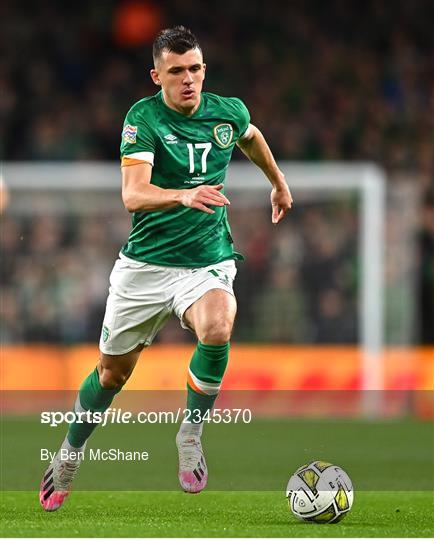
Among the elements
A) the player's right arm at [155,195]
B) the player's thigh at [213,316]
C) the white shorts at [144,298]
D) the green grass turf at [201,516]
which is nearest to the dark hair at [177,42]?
the player's right arm at [155,195]

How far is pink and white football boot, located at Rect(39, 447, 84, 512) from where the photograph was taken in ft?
23.3

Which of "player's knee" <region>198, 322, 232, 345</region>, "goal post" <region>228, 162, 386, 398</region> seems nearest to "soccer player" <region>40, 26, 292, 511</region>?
"player's knee" <region>198, 322, 232, 345</region>

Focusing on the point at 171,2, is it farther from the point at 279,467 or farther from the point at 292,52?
the point at 279,467

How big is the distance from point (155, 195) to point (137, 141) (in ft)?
1.27

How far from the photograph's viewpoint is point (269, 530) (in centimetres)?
629

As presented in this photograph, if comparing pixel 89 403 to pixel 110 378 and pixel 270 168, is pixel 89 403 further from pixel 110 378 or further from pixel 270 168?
pixel 270 168

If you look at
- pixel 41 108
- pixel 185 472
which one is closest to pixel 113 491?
pixel 185 472

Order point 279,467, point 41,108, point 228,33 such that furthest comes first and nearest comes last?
point 228,33
point 41,108
point 279,467

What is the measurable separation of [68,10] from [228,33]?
2.26m

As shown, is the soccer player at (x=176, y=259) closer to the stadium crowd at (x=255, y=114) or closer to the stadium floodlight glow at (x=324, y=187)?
the stadium crowd at (x=255, y=114)

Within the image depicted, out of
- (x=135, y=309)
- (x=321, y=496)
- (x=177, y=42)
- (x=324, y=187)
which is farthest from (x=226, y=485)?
(x=324, y=187)

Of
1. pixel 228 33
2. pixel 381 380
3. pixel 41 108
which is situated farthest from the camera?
pixel 228 33

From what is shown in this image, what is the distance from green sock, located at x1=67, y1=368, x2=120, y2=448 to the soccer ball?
3.46ft

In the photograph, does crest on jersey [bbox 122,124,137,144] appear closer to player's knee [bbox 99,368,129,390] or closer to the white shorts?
the white shorts
